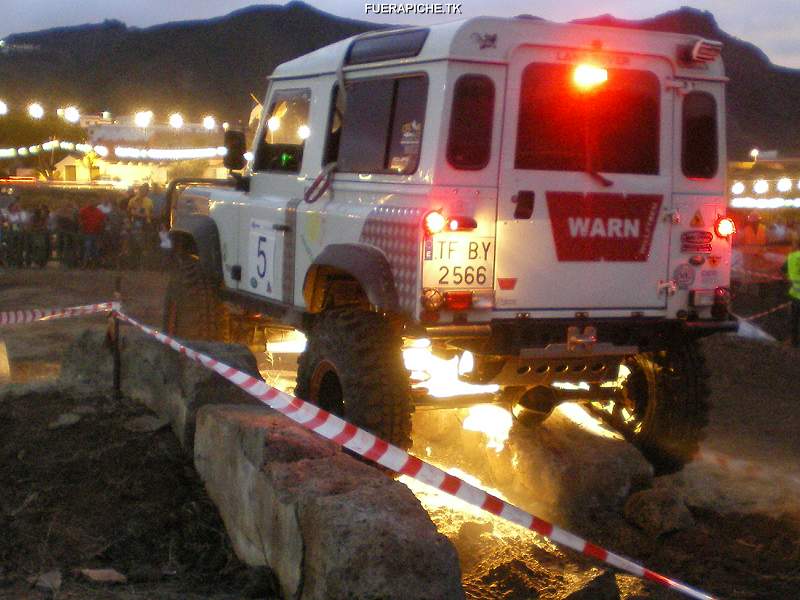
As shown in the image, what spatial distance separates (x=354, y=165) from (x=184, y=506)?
2370 millimetres

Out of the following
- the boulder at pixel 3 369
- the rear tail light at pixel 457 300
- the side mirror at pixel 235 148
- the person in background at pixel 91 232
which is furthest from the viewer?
the person in background at pixel 91 232

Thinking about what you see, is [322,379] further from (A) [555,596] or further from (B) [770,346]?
(B) [770,346]

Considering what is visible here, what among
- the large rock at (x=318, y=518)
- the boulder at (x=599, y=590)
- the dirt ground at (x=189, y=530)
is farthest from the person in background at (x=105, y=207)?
the boulder at (x=599, y=590)

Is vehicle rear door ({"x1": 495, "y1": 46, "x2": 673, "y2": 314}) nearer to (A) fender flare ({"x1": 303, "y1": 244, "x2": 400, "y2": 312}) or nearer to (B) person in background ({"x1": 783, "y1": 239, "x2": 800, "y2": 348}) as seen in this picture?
(A) fender flare ({"x1": 303, "y1": 244, "x2": 400, "y2": 312})

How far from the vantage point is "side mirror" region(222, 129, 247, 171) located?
8.11 m

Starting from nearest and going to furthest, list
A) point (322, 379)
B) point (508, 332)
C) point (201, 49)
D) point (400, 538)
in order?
point (400, 538)
point (508, 332)
point (322, 379)
point (201, 49)

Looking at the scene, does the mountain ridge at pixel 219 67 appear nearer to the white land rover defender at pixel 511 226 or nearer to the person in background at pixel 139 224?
the person in background at pixel 139 224

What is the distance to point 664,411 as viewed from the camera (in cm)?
728

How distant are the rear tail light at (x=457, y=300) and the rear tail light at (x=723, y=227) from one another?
1.82 meters

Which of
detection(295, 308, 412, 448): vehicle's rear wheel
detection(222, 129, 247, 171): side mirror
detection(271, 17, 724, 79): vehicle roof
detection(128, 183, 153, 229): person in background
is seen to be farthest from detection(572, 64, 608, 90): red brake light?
detection(128, 183, 153, 229): person in background

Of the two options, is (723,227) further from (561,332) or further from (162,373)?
(162,373)

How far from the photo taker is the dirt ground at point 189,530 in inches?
207

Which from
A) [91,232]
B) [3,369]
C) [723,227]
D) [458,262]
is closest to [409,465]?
[458,262]

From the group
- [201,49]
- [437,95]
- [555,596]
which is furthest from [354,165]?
[201,49]
